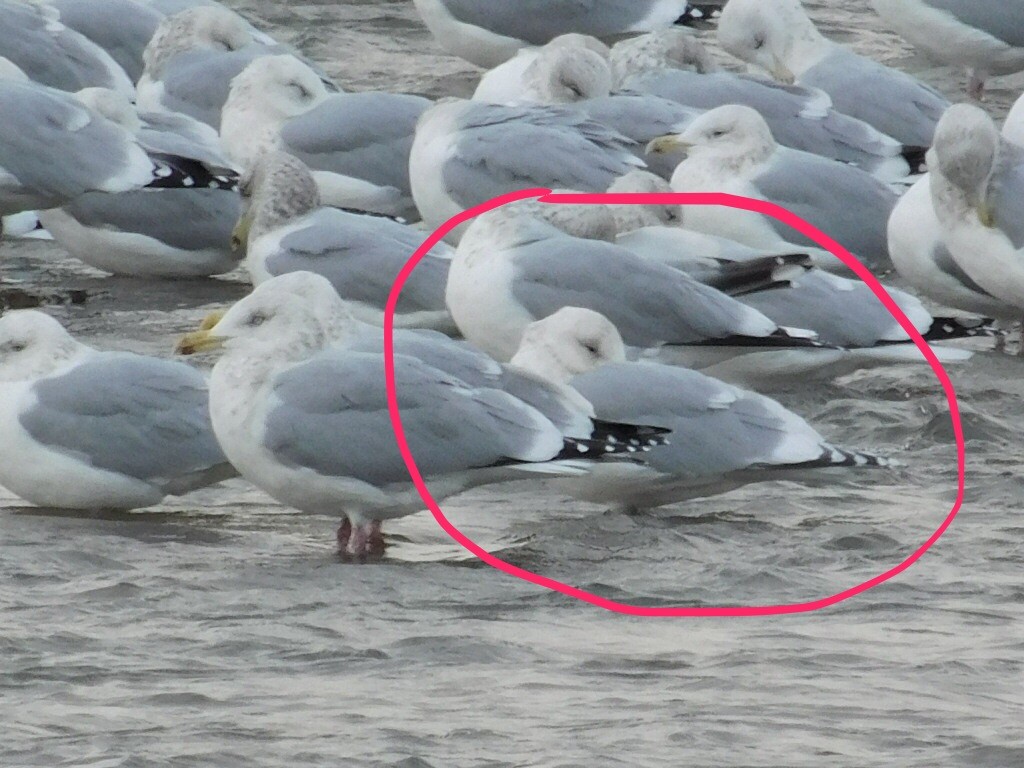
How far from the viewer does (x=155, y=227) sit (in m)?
9.76

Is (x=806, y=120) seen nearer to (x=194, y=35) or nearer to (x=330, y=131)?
(x=330, y=131)

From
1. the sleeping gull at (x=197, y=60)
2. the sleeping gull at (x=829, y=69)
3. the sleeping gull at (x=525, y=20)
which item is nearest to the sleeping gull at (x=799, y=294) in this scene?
the sleeping gull at (x=829, y=69)

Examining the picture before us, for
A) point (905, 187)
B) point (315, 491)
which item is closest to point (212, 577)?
point (315, 491)

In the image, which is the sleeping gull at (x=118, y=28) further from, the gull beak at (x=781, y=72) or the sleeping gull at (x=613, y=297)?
the sleeping gull at (x=613, y=297)

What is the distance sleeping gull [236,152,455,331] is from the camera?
8312 mm

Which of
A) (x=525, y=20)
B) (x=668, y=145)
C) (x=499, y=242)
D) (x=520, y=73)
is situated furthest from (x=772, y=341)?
(x=525, y=20)

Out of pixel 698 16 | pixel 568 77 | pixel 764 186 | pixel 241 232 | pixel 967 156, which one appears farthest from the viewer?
pixel 698 16

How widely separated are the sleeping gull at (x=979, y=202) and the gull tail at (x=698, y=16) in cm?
478

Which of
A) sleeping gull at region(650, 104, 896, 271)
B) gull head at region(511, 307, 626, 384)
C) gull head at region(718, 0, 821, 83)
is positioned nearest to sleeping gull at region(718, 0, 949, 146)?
gull head at region(718, 0, 821, 83)

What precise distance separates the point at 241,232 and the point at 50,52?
3037 mm

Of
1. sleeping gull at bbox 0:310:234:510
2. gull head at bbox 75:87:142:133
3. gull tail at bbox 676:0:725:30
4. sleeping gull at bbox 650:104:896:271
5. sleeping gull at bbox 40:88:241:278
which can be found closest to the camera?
A: sleeping gull at bbox 0:310:234:510

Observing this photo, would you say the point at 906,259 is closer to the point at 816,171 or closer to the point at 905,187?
the point at 816,171

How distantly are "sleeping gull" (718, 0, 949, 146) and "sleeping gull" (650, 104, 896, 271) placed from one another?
137 centimetres

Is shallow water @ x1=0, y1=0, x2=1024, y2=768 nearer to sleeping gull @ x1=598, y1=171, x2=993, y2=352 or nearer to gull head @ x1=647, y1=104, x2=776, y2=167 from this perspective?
sleeping gull @ x1=598, y1=171, x2=993, y2=352
